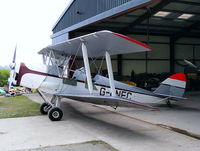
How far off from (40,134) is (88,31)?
12613mm

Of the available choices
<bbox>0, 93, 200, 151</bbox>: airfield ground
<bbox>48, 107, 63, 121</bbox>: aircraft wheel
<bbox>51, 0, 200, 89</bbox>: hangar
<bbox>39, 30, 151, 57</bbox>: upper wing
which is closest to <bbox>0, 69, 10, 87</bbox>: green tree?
<bbox>51, 0, 200, 89</bbox>: hangar

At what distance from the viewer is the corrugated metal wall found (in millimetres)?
10261

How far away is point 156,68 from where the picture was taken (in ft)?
66.4

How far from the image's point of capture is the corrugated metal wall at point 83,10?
33.7 feet

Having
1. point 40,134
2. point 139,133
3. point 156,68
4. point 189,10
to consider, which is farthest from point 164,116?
point 156,68

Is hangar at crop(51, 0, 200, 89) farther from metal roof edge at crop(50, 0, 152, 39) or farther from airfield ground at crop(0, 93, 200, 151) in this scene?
airfield ground at crop(0, 93, 200, 151)

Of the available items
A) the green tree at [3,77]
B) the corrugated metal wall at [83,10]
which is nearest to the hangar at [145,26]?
the corrugated metal wall at [83,10]

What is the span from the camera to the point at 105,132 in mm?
5742

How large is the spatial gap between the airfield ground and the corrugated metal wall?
179 inches

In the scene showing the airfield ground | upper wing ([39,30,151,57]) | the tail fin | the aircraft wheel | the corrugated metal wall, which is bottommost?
the airfield ground

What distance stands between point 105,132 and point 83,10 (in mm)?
8408

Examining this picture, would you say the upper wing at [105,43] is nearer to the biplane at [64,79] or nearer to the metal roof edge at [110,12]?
the biplane at [64,79]

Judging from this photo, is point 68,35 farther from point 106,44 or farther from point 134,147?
point 134,147

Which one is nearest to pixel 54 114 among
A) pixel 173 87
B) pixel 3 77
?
pixel 173 87
